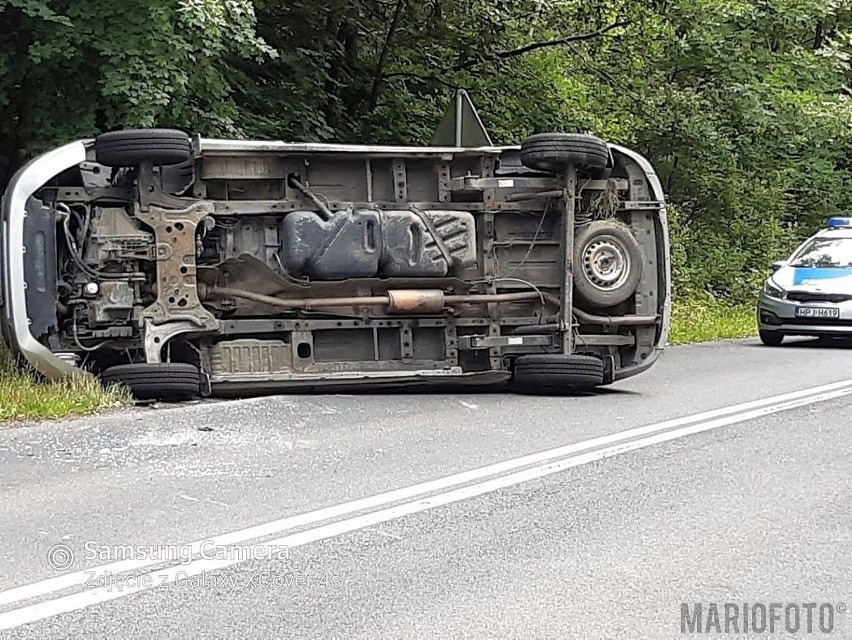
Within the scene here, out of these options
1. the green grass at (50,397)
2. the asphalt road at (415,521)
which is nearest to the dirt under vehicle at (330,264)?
the green grass at (50,397)

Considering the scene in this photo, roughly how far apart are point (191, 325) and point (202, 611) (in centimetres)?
464

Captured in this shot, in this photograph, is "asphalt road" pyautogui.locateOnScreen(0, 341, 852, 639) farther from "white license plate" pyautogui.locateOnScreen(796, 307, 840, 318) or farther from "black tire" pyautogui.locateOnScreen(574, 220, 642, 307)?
"white license plate" pyautogui.locateOnScreen(796, 307, 840, 318)

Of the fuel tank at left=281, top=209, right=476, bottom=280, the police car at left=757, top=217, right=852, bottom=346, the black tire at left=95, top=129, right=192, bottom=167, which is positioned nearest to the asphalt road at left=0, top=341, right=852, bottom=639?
the fuel tank at left=281, top=209, right=476, bottom=280

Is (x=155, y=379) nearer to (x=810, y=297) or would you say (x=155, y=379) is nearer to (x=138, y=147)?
(x=138, y=147)

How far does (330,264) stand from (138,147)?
166 centimetres

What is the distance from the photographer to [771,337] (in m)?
15.7

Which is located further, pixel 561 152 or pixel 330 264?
pixel 561 152

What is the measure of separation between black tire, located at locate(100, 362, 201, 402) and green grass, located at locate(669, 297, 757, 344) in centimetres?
845

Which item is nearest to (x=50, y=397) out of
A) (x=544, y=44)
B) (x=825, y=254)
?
(x=544, y=44)

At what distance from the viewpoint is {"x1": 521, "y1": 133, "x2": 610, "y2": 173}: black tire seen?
9328 millimetres

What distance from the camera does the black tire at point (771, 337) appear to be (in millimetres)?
15602

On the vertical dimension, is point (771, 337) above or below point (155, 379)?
below

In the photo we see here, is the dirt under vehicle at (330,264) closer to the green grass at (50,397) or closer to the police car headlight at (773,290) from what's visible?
the green grass at (50,397)

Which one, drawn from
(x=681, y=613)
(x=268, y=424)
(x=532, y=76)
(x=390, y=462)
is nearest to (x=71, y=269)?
(x=268, y=424)
